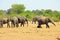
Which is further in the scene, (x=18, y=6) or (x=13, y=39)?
(x=18, y=6)

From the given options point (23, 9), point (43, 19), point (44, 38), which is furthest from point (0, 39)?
point (23, 9)

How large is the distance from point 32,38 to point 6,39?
5.02 feet

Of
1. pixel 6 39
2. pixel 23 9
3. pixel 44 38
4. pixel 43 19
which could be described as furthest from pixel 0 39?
pixel 23 9

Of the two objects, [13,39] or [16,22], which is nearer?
[13,39]

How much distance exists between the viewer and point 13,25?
2664cm

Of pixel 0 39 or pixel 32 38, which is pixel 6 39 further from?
pixel 32 38

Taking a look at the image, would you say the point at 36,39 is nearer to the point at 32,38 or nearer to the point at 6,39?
the point at 32,38

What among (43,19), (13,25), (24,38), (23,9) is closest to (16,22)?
(13,25)

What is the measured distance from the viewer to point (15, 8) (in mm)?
84750

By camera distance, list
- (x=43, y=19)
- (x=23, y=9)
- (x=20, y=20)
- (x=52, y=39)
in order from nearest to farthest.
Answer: (x=52, y=39) < (x=43, y=19) < (x=20, y=20) < (x=23, y=9)

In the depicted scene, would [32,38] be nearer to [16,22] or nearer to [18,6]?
[16,22]

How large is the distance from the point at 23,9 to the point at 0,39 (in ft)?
220

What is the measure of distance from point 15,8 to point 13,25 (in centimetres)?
5834

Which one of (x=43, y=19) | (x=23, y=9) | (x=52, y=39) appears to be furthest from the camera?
(x=23, y=9)
